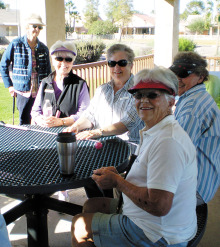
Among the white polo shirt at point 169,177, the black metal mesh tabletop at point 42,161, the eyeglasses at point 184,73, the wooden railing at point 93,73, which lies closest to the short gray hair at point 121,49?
the eyeglasses at point 184,73

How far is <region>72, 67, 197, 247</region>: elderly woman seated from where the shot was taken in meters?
1.22

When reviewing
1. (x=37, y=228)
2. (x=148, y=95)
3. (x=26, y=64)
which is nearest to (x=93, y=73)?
(x=26, y=64)

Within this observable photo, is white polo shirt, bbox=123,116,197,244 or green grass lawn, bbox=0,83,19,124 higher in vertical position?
white polo shirt, bbox=123,116,197,244

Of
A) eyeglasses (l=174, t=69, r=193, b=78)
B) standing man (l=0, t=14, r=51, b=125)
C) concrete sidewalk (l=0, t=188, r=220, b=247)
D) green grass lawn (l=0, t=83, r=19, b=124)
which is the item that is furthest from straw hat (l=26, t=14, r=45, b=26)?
green grass lawn (l=0, t=83, r=19, b=124)

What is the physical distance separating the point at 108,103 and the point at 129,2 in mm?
45383

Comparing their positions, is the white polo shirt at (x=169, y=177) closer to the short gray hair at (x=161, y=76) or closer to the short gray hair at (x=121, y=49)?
the short gray hair at (x=161, y=76)

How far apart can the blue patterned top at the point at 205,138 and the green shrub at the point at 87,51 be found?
11.9 metres

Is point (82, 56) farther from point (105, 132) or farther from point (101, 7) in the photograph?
point (101, 7)

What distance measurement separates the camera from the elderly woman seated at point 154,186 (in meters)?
1.22

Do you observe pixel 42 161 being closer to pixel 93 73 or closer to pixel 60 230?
pixel 60 230

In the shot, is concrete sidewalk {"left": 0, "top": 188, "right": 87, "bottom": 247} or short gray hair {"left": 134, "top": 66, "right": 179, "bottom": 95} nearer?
short gray hair {"left": 134, "top": 66, "right": 179, "bottom": 95}

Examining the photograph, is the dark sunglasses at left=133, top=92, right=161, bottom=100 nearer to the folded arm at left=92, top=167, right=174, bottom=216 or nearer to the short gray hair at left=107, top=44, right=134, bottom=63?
the folded arm at left=92, top=167, right=174, bottom=216

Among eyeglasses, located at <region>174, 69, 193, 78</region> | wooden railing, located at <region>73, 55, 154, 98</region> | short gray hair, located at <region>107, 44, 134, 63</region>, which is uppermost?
short gray hair, located at <region>107, 44, 134, 63</region>

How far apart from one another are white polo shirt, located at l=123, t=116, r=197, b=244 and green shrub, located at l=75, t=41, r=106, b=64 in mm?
12317
